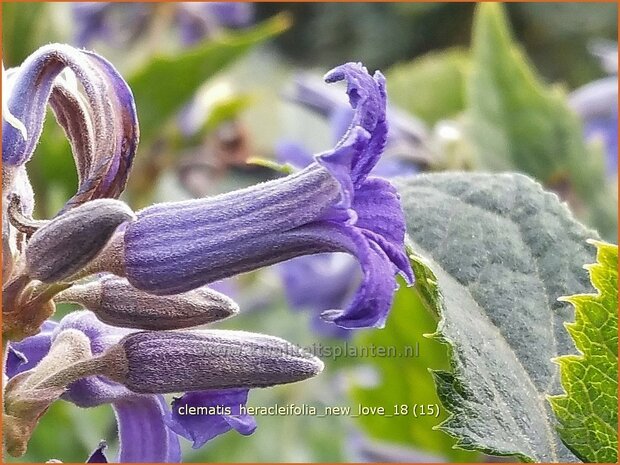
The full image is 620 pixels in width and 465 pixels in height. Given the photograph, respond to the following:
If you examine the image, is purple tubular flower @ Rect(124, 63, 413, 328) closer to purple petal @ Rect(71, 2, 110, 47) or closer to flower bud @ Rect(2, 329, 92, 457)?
flower bud @ Rect(2, 329, 92, 457)

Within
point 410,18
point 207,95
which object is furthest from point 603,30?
point 207,95

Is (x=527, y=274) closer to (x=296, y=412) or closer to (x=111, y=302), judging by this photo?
(x=296, y=412)

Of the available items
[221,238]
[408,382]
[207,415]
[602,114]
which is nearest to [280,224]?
[221,238]

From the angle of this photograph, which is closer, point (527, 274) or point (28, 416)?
point (28, 416)

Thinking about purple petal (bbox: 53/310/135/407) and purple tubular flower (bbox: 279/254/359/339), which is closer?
purple petal (bbox: 53/310/135/407)

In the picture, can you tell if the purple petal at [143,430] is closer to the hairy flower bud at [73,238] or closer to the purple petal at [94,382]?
the purple petal at [94,382]

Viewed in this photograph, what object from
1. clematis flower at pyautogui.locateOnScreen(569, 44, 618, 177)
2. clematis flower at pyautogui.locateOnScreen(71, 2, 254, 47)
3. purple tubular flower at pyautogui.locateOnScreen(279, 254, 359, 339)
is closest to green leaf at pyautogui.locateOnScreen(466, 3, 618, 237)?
clematis flower at pyautogui.locateOnScreen(569, 44, 618, 177)
